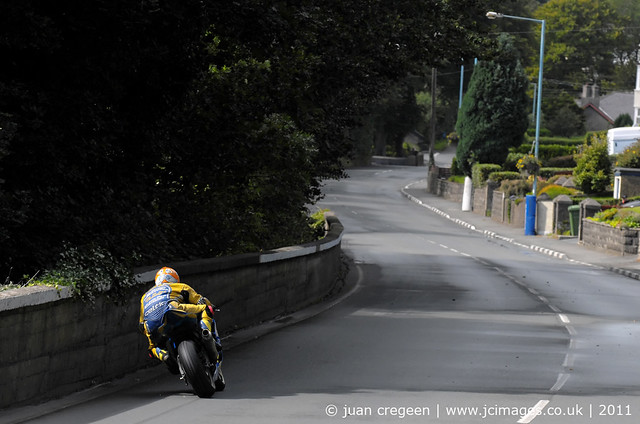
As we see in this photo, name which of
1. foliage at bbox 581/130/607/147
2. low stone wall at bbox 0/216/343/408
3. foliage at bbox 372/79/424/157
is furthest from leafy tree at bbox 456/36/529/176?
low stone wall at bbox 0/216/343/408

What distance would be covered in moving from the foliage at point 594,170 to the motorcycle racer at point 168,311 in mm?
47429

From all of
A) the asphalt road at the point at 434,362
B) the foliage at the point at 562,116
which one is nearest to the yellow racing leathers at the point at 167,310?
the asphalt road at the point at 434,362

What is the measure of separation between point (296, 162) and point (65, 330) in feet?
30.6

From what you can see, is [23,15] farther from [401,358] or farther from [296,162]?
[296,162]

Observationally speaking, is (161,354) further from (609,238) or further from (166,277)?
(609,238)

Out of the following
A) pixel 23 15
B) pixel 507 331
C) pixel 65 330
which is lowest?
pixel 507 331

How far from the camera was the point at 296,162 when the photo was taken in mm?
20094

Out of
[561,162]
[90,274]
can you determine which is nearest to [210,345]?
[90,274]

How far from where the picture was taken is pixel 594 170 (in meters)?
57.0

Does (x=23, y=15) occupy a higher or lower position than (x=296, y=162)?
higher

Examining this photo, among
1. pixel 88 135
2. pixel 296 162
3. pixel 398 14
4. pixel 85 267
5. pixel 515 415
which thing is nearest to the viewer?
pixel 515 415

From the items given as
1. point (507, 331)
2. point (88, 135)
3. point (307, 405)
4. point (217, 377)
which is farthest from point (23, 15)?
point (507, 331)

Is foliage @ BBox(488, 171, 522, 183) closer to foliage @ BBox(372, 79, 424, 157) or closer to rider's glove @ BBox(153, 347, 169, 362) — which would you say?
Answer: foliage @ BBox(372, 79, 424, 157)

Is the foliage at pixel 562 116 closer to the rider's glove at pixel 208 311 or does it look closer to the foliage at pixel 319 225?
the foliage at pixel 319 225
